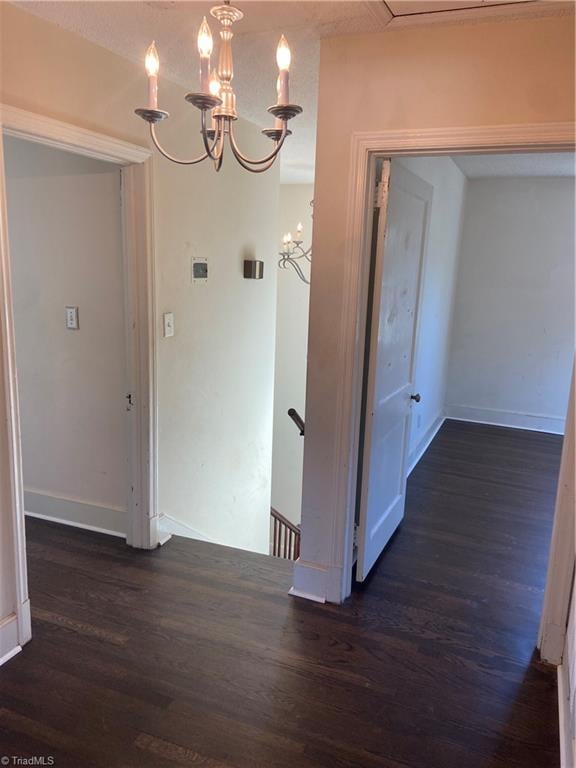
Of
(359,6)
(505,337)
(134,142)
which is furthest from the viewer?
(505,337)

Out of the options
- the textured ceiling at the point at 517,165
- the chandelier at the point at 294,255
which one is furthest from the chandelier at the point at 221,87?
the chandelier at the point at 294,255

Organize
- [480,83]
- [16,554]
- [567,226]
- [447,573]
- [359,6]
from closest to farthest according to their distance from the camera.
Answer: [359,6] < [480,83] < [16,554] < [447,573] < [567,226]

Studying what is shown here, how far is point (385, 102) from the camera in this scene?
2.13 m

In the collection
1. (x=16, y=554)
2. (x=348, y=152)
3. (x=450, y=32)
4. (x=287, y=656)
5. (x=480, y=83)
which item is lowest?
(x=287, y=656)

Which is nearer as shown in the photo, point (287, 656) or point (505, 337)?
point (287, 656)

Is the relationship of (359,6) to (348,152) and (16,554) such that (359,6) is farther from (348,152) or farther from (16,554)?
(16,554)

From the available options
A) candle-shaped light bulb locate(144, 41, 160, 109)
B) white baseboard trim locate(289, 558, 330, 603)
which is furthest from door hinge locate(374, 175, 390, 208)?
white baseboard trim locate(289, 558, 330, 603)

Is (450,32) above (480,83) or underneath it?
above

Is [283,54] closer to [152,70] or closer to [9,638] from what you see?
[152,70]

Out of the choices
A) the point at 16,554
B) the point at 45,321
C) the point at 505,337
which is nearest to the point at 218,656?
the point at 16,554

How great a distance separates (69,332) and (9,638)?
1620 mm

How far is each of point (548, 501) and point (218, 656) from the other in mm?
2733

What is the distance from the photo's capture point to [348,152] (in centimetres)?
221

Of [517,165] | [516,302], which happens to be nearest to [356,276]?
[517,165]
